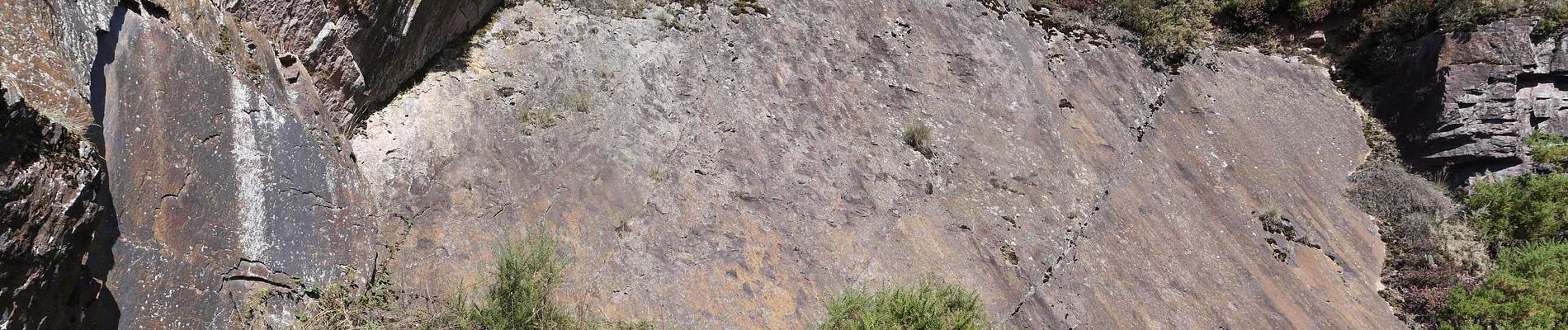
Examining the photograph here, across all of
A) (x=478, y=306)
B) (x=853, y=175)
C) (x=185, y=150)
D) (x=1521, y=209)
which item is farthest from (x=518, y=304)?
(x=1521, y=209)

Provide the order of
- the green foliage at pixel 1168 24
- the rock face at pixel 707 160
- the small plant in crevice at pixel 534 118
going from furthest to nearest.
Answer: the green foliage at pixel 1168 24 → the small plant in crevice at pixel 534 118 → the rock face at pixel 707 160

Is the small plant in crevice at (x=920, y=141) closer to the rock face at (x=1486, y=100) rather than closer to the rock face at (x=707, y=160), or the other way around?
the rock face at (x=707, y=160)

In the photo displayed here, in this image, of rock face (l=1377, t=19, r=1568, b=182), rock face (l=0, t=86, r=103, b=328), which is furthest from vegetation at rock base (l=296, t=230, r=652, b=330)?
rock face (l=1377, t=19, r=1568, b=182)

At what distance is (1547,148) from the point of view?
11.5 meters

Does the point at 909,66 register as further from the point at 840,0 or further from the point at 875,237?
the point at 875,237

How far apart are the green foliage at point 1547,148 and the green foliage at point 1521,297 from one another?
221 centimetres

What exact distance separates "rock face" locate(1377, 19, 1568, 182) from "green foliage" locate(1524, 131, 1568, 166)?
105 millimetres

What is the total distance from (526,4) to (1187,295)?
8.02m

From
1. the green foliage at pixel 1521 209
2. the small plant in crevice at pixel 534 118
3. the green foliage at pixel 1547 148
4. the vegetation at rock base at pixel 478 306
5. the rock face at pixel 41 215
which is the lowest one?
the vegetation at rock base at pixel 478 306

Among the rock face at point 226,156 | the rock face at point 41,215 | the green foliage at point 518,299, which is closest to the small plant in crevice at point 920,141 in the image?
the green foliage at point 518,299

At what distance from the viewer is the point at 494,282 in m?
6.06

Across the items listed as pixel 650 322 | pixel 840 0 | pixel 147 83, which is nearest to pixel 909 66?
pixel 840 0

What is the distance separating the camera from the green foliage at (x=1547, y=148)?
11.3 m

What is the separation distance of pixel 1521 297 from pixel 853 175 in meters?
8.07
